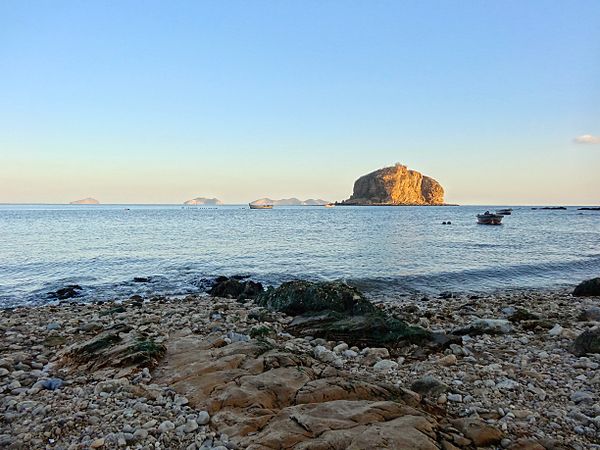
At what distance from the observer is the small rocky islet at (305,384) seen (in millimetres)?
4738

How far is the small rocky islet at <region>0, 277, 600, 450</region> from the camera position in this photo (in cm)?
474

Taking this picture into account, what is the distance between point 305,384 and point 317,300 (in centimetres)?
654

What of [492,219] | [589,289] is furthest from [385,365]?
[492,219]

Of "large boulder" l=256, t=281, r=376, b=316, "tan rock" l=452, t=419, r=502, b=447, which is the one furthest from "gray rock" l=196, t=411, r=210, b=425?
"large boulder" l=256, t=281, r=376, b=316

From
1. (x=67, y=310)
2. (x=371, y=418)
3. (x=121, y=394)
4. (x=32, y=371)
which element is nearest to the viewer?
(x=371, y=418)

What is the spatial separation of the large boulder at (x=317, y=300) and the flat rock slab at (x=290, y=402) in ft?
16.2

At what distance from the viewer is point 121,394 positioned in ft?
19.2

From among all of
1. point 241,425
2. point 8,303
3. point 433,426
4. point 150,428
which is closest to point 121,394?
point 150,428

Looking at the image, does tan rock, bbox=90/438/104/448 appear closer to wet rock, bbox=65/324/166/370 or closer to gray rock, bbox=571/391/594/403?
wet rock, bbox=65/324/166/370

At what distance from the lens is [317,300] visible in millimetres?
12289

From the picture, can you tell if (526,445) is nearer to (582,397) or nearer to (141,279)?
(582,397)

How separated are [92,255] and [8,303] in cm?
1381

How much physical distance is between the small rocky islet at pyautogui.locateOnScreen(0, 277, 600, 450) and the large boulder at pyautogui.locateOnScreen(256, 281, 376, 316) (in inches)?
5.9

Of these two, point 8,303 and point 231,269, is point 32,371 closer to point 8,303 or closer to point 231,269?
point 8,303
